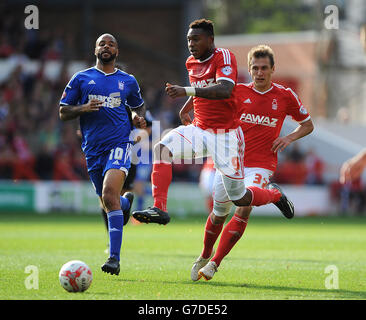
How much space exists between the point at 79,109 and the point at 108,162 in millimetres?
697

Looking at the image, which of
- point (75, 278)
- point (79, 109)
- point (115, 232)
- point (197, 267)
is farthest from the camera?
point (197, 267)

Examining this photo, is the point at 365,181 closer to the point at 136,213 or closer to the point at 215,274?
the point at 215,274

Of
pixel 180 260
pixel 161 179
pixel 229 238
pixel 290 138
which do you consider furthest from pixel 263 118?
pixel 180 260

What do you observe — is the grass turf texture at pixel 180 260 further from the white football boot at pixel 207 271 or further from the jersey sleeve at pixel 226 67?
the jersey sleeve at pixel 226 67

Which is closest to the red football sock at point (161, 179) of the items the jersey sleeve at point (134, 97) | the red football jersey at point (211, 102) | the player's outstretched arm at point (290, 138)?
the red football jersey at point (211, 102)

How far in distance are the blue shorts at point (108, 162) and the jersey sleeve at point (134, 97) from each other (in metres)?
0.57

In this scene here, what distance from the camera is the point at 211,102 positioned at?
27.1 ft

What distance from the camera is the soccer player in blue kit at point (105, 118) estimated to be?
28.1ft

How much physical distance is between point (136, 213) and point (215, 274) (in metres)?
1.96

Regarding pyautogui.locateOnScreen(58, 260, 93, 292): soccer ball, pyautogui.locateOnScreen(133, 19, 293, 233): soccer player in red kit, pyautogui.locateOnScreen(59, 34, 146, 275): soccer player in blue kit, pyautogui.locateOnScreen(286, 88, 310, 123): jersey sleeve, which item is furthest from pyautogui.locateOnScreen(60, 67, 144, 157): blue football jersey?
pyautogui.locateOnScreen(286, 88, 310, 123): jersey sleeve

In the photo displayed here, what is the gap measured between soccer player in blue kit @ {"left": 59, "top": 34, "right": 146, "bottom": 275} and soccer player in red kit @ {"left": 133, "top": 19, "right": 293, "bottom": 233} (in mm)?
631

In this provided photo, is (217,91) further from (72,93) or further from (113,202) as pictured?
(72,93)

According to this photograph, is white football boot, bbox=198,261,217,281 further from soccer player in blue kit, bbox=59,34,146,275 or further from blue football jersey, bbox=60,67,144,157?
blue football jersey, bbox=60,67,144,157

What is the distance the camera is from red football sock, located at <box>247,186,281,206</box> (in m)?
8.45
